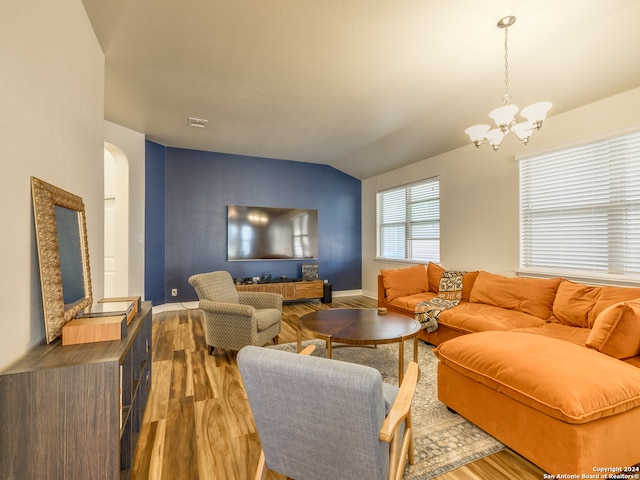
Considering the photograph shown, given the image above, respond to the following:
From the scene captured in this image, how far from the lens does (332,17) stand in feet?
7.25

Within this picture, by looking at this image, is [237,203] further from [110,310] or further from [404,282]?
[110,310]

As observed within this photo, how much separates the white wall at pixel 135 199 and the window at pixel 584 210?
16.4 feet

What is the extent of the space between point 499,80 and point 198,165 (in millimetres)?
4509

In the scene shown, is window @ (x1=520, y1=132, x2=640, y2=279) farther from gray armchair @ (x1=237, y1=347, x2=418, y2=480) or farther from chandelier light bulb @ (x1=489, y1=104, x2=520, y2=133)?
gray armchair @ (x1=237, y1=347, x2=418, y2=480)

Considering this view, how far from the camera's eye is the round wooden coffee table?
2334mm

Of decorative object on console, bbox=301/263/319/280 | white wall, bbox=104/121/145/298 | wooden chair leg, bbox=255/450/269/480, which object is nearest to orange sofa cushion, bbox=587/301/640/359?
wooden chair leg, bbox=255/450/269/480

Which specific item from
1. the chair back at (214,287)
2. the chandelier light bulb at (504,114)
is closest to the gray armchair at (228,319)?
the chair back at (214,287)

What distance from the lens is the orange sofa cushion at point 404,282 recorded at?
14.0 ft

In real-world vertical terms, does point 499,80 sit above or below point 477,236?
above

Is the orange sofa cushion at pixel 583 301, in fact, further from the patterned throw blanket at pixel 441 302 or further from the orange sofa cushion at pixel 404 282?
the orange sofa cushion at pixel 404 282

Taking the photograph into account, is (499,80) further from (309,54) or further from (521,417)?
(521,417)

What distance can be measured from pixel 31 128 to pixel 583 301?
12.9 ft

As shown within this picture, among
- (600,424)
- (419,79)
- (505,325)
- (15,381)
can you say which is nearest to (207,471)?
(15,381)

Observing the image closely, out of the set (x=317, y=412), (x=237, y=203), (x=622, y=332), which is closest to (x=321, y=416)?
(x=317, y=412)
